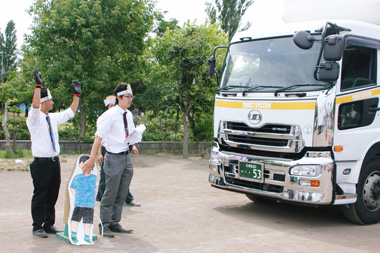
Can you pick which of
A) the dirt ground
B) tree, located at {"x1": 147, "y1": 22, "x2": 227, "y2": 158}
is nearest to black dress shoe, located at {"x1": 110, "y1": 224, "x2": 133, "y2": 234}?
the dirt ground

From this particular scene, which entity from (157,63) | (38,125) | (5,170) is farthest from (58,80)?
(38,125)

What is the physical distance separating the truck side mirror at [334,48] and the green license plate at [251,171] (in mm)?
2005

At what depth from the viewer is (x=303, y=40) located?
6527 millimetres

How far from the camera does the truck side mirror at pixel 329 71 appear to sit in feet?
20.7

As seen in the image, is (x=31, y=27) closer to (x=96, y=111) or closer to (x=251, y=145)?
(x=96, y=111)

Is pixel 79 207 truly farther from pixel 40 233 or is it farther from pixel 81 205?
pixel 40 233

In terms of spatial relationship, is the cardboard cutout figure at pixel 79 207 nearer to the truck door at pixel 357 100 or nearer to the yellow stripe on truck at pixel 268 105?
the yellow stripe on truck at pixel 268 105

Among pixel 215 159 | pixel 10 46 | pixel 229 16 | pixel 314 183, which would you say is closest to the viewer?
pixel 314 183

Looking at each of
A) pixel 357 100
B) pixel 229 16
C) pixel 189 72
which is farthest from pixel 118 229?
pixel 229 16

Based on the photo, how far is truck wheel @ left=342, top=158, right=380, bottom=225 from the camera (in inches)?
272

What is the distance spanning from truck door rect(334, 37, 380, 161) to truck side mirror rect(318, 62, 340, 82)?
0.33 meters

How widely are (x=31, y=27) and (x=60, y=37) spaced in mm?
1335

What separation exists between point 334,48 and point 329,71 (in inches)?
13.5

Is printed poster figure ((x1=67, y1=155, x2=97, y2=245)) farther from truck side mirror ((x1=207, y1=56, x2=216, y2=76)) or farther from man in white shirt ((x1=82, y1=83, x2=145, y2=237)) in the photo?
truck side mirror ((x1=207, y1=56, x2=216, y2=76))
